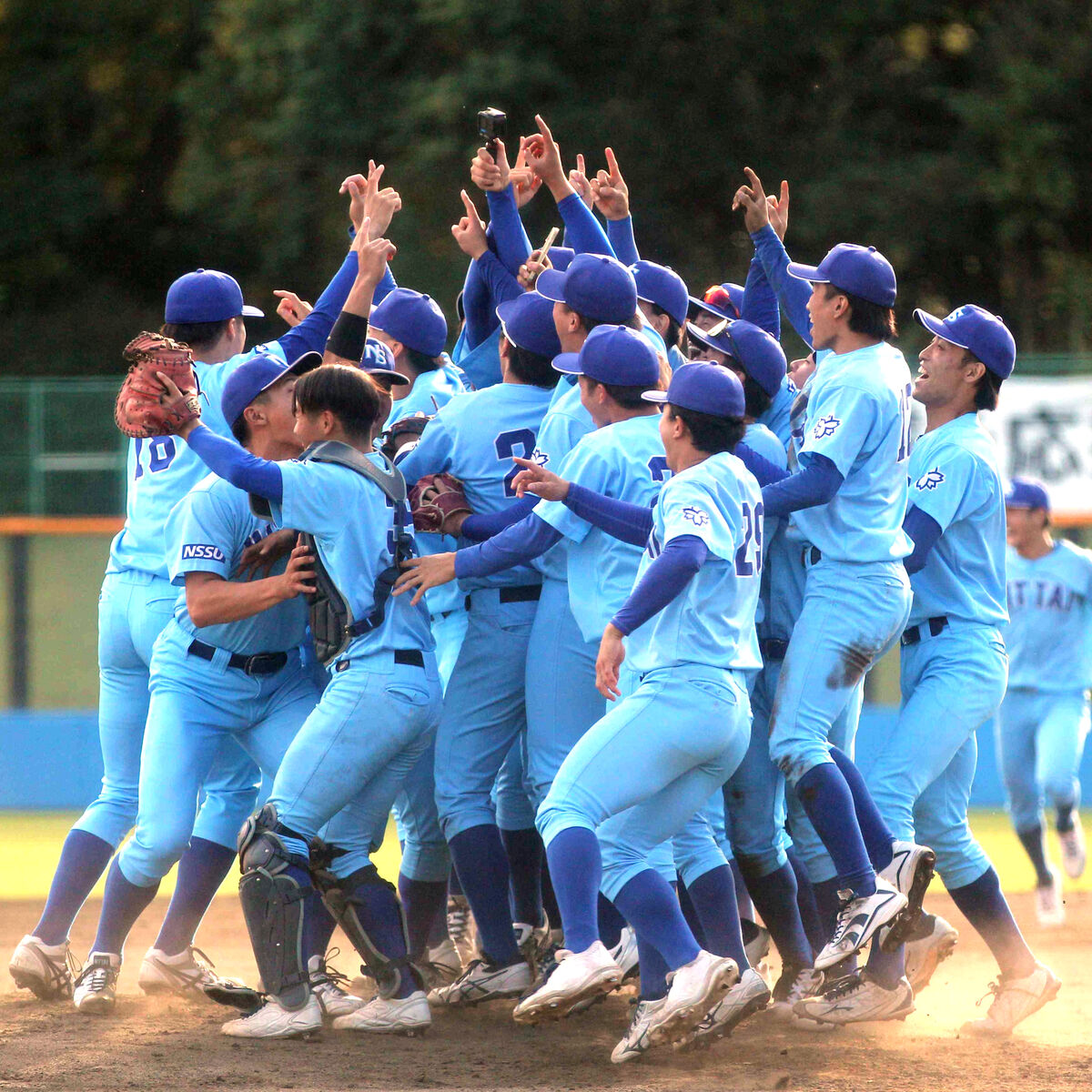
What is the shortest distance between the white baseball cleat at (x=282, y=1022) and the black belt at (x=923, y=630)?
217 centimetres

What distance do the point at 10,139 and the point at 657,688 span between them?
21045 millimetres

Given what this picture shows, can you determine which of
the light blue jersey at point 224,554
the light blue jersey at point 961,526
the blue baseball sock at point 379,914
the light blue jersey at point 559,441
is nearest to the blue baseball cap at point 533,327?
the light blue jersey at point 559,441

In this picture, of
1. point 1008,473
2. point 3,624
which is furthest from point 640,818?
point 1008,473

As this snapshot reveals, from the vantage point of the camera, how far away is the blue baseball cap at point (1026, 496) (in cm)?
880

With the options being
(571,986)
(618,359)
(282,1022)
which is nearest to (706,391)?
(618,359)

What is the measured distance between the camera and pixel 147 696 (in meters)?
5.86

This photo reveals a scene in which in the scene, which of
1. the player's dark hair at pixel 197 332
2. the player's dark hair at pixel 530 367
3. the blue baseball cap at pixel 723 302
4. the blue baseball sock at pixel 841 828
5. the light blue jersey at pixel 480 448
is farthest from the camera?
the blue baseball cap at pixel 723 302

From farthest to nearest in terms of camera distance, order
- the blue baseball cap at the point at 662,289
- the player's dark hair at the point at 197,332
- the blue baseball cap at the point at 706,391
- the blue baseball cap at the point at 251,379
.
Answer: the blue baseball cap at the point at 662,289
the player's dark hair at the point at 197,332
the blue baseball cap at the point at 251,379
the blue baseball cap at the point at 706,391

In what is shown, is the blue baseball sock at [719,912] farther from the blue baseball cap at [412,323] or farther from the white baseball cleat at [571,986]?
the blue baseball cap at [412,323]

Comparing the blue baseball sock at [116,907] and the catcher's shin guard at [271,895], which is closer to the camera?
the catcher's shin guard at [271,895]

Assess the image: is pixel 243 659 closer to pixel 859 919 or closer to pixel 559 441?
pixel 559 441

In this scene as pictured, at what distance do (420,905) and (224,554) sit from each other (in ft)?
4.76

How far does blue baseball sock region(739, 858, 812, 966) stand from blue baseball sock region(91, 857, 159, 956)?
1919 mm

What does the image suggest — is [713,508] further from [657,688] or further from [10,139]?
[10,139]
